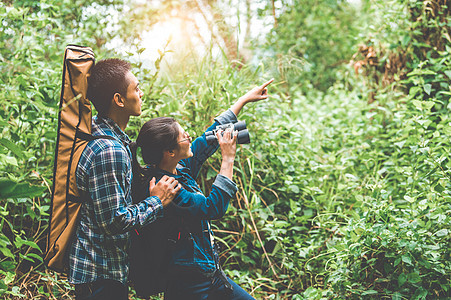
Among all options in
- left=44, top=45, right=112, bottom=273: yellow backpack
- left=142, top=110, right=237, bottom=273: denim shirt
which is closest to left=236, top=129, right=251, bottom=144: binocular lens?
left=142, top=110, right=237, bottom=273: denim shirt

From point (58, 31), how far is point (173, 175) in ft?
7.34

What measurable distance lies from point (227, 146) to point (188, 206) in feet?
1.10

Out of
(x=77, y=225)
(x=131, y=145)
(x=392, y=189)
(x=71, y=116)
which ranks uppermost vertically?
(x=71, y=116)

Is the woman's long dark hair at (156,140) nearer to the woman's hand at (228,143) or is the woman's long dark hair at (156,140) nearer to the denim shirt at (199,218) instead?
the denim shirt at (199,218)

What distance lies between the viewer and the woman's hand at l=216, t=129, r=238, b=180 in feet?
6.06

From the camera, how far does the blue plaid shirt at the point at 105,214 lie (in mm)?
1640

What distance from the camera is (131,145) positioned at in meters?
1.96

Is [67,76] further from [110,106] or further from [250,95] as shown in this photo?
[250,95]

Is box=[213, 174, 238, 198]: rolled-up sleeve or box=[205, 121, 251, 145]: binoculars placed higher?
box=[205, 121, 251, 145]: binoculars

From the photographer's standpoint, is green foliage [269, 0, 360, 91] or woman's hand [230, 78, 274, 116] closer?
woman's hand [230, 78, 274, 116]

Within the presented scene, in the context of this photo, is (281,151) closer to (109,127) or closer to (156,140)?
(156,140)

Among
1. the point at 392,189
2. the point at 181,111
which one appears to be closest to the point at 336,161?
the point at 392,189

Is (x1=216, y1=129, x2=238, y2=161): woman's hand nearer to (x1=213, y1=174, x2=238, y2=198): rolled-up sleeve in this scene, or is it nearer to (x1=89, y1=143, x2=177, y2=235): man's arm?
(x1=213, y1=174, x2=238, y2=198): rolled-up sleeve

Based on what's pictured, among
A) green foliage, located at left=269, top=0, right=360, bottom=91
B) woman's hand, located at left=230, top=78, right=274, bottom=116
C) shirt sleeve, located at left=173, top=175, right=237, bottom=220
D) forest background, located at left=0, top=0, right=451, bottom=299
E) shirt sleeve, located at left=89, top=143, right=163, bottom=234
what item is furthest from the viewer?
green foliage, located at left=269, top=0, right=360, bottom=91
